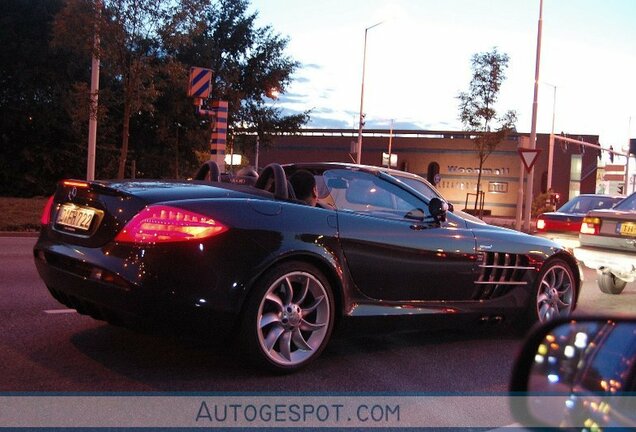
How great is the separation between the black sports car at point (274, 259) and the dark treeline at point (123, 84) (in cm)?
1045

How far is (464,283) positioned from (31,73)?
78.4 feet

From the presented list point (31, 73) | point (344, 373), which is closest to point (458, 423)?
point (344, 373)

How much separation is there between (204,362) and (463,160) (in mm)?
49833

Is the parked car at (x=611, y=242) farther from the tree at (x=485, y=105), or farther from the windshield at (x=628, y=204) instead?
the tree at (x=485, y=105)

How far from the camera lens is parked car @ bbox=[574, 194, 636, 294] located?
8.55 metres

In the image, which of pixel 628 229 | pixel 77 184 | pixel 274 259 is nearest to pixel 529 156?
pixel 628 229

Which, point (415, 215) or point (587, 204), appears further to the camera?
point (587, 204)

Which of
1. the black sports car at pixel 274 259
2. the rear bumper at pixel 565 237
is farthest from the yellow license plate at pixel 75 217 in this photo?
the rear bumper at pixel 565 237

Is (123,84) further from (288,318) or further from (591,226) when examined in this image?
(288,318)

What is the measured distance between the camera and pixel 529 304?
19.6ft

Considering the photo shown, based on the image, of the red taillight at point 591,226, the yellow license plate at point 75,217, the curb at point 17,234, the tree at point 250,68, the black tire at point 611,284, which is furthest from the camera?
the tree at point 250,68

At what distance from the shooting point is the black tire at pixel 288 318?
4.32 m

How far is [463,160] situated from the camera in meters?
52.9


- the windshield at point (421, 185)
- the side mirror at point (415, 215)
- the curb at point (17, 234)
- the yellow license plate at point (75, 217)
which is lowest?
the curb at point (17, 234)
